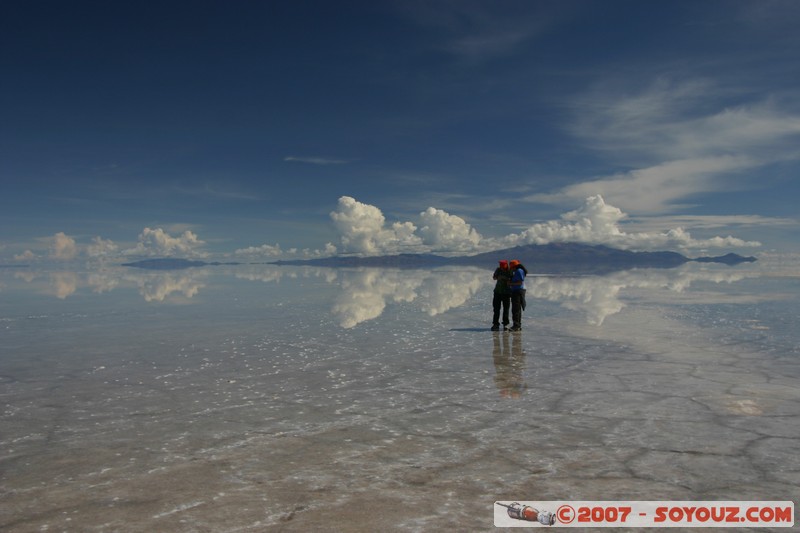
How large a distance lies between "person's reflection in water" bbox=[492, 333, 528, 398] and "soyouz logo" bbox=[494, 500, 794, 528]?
4.39 m

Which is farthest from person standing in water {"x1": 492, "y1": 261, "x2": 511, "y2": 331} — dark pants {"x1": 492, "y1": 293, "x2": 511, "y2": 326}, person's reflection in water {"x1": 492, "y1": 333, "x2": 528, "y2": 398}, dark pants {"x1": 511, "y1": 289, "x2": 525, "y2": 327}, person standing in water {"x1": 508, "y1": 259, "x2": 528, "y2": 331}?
person's reflection in water {"x1": 492, "y1": 333, "x2": 528, "y2": 398}

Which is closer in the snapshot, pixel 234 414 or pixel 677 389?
pixel 234 414

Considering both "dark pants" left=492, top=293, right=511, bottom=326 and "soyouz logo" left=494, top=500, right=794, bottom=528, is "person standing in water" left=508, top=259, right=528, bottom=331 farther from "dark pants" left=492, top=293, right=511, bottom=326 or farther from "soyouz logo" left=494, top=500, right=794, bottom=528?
"soyouz logo" left=494, top=500, right=794, bottom=528

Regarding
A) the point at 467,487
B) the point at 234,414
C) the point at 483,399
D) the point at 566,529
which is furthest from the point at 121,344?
the point at 566,529

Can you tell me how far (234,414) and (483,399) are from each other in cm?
417

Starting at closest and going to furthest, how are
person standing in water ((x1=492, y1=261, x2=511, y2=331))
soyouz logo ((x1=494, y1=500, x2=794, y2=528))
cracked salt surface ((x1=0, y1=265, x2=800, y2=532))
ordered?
soyouz logo ((x1=494, y1=500, x2=794, y2=528))
cracked salt surface ((x1=0, y1=265, x2=800, y2=532))
person standing in water ((x1=492, y1=261, x2=511, y2=331))

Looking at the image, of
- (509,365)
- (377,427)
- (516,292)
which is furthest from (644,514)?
(516,292)

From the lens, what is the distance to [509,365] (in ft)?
41.7

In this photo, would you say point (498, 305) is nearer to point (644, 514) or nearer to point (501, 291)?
point (501, 291)

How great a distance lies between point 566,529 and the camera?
514 cm

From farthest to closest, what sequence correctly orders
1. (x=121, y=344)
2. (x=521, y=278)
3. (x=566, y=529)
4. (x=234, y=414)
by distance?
(x=521, y=278), (x=121, y=344), (x=234, y=414), (x=566, y=529)

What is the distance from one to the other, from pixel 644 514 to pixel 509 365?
7.39 metres

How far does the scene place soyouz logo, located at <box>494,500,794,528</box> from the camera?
17.0 ft

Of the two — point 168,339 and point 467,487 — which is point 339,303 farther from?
point 467,487
